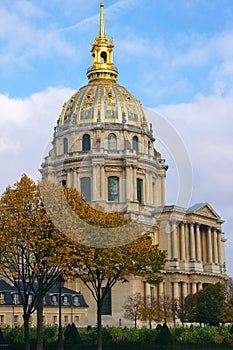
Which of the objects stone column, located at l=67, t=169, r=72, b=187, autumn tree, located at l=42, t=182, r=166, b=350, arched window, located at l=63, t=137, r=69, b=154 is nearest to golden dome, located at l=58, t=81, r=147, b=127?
arched window, located at l=63, t=137, r=69, b=154

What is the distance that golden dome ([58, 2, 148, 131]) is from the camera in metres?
115

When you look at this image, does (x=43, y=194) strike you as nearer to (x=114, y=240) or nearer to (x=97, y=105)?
(x=114, y=240)

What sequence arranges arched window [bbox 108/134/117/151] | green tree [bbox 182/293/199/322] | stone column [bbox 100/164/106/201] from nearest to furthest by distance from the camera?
green tree [bbox 182/293/199/322] → stone column [bbox 100/164/106/201] → arched window [bbox 108/134/117/151]

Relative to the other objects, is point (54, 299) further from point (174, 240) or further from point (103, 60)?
point (103, 60)

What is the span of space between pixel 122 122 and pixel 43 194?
67.6m

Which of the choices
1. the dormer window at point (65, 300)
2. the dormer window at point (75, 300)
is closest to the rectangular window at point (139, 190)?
the dormer window at point (75, 300)

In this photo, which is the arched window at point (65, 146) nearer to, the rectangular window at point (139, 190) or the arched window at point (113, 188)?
the arched window at point (113, 188)

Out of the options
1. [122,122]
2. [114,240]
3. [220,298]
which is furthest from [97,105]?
[114,240]

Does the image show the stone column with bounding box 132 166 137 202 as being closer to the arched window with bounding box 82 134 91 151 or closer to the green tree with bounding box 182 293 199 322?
the arched window with bounding box 82 134 91 151

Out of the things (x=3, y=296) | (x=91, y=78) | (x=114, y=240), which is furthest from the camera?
(x=91, y=78)

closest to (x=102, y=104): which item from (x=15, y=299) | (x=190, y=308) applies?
(x=190, y=308)

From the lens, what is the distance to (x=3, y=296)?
3125 inches

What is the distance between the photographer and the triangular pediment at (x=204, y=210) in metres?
116

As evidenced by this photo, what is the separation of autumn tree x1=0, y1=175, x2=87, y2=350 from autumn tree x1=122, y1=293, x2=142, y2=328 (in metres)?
43.6
